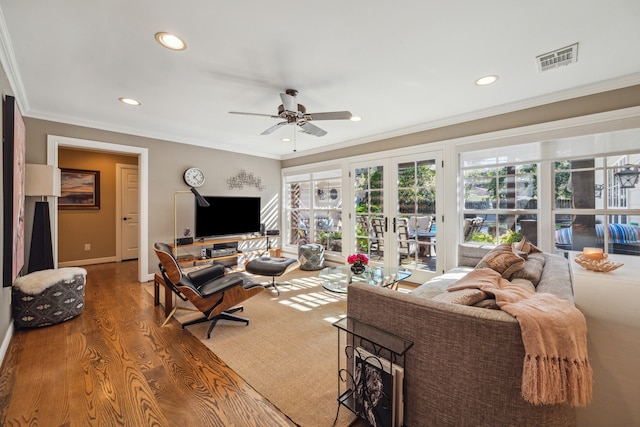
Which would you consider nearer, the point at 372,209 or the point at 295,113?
the point at 295,113

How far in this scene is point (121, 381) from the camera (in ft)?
6.05

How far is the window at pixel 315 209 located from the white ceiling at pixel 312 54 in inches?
82.3

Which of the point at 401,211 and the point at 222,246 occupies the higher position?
the point at 401,211

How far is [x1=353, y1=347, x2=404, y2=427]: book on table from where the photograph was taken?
1.31 metres

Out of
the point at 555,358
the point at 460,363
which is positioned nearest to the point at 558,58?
the point at 555,358

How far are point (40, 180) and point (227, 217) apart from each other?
2435 millimetres

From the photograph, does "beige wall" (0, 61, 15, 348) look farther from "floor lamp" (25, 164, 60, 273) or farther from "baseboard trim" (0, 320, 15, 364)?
"floor lamp" (25, 164, 60, 273)

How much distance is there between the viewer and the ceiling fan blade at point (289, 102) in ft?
8.27

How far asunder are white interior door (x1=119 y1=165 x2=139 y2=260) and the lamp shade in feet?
9.55

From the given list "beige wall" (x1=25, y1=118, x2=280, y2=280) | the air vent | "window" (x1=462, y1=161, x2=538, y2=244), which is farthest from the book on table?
"beige wall" (x1=25, y1=118, x2=280, y2=280)

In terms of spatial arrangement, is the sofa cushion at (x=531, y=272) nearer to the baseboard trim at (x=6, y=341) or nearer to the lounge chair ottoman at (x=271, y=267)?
the lounge chair ottoman at (x=271, y=267)

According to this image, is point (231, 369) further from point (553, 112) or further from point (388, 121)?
point (553, 112)

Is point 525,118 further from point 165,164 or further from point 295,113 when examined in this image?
point 165,164

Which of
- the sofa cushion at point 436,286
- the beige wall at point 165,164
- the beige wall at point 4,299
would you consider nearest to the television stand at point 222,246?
the beige wall at point 165,164
